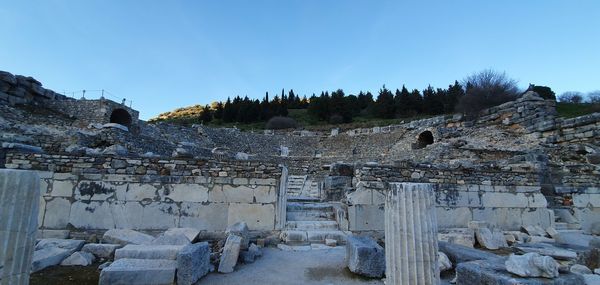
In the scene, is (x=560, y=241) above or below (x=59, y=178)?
below

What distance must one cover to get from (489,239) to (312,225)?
3921 mm

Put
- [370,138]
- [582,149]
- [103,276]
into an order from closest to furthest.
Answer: [103,276]
[582,149]
[370,138]

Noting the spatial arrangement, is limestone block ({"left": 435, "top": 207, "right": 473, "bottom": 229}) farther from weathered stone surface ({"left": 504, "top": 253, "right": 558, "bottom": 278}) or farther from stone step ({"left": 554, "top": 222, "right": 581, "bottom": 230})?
weathered stone surface ({"left": 504, "top": 253, "right": 558, "bottom": 278})

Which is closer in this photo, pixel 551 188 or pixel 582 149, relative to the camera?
pixel 551 188

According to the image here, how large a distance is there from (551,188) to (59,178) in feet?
42.9

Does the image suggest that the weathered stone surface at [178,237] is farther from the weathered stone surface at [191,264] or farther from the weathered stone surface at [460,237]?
the weathered stone surface at [460,237]

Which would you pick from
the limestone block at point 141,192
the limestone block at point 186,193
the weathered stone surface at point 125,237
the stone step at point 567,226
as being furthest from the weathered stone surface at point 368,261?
the stone step at point 567,226

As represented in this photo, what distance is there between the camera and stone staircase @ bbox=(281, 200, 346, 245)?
614 centimetres

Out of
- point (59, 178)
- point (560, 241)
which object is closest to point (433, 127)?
point (560, 241)

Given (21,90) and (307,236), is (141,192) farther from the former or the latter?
(21,90)

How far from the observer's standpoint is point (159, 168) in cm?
641

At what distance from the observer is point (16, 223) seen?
2307 millimetres

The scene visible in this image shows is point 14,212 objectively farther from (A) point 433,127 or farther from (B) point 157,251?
(A) point 433,127

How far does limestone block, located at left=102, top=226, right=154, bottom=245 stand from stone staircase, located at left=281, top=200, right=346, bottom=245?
2.79 m
